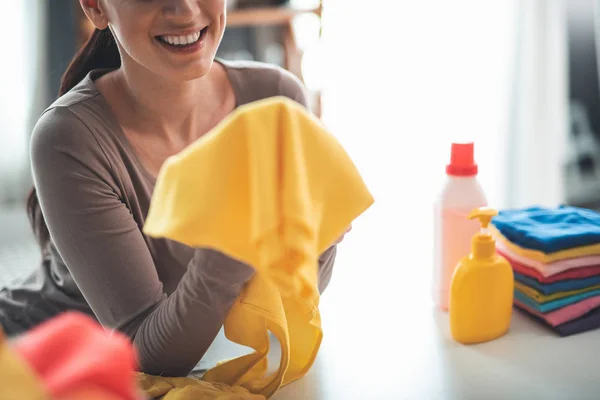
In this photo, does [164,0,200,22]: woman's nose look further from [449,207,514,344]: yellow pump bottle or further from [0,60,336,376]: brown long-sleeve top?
[449,207,514,344]: yellow pump bottle

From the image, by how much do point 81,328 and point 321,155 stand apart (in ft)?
0.89

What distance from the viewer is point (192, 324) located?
86cm

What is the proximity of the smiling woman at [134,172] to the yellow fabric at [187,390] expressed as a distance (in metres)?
0.03

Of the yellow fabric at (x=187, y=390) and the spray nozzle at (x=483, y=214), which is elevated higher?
the spray nozzle at (x=483, y=214)

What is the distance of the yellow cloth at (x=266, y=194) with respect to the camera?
0.60m

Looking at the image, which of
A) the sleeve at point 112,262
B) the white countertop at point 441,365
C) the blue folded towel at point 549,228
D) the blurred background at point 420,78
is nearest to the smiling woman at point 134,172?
the sleeve at point 112,262

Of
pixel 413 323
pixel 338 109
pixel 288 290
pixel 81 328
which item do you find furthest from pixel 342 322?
pixel 338 109

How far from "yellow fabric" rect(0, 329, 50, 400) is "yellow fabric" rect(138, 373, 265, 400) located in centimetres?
30

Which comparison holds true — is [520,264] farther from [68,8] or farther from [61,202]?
[68,8]

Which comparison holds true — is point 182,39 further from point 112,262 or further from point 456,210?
point 456,210

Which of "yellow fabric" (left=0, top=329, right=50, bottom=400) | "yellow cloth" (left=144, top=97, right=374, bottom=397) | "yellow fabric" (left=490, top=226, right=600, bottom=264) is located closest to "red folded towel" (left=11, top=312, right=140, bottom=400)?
"yellow fabric" (left=0, top=329, right=50, bottom=400)

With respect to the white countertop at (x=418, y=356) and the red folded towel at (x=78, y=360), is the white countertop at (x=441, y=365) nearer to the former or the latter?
the white countertop at (x=418, y=356)

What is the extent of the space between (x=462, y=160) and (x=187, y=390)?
0.49 m

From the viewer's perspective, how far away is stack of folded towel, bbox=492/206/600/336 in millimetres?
972
